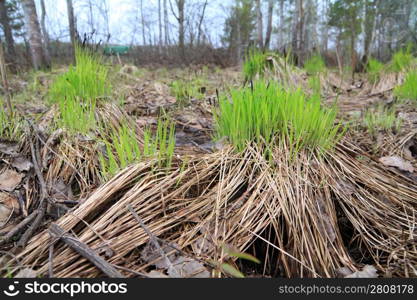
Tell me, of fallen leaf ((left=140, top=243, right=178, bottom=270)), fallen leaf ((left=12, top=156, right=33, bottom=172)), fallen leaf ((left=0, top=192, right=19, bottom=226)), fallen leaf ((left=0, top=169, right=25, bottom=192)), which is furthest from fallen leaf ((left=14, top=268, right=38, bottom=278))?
fallen leaf ((left=12, top=156, right=33, bottom=172))

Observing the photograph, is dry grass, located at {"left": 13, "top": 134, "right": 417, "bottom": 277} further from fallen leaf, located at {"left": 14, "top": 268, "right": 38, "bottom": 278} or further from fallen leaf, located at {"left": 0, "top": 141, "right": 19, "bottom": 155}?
fallen leaf, located at {"left": 0, "top": 141, "right": 19, "bottom": 155}

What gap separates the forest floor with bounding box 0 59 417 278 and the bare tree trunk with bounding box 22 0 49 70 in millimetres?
5432

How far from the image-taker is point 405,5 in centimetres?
1556

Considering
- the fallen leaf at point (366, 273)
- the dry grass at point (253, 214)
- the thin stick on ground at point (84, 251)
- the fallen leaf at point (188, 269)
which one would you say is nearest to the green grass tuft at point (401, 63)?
→ the dry grass at point (253, 214)

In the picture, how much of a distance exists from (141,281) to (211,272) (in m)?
0.22

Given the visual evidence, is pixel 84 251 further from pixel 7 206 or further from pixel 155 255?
pixel 7 206

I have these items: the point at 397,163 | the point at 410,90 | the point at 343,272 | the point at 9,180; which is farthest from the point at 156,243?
the point at 410,90

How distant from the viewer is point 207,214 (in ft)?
3.53

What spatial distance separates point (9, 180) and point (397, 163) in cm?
204

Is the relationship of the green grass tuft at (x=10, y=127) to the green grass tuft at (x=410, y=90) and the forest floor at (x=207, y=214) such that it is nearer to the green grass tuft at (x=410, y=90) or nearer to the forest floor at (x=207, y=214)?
the forest floor at (x=207, y=214)

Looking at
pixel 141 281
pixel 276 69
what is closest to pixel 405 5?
pixel 276 69

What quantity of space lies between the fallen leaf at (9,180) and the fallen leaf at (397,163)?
1.92 metres

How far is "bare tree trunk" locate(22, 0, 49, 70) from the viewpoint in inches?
219

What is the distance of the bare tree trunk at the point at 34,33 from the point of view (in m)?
5.56
